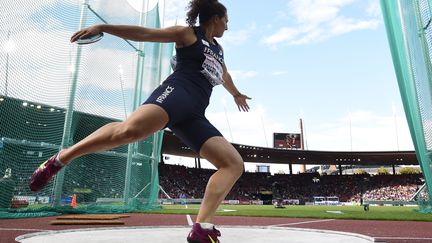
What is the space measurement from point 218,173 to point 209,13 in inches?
45.7

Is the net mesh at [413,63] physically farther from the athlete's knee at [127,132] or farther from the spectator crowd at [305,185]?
the spectator crowd at [305,185]

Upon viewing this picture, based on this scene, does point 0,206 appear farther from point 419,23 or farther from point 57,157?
Result: point 419,23

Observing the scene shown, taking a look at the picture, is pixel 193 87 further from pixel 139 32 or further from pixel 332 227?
pixel 332 227

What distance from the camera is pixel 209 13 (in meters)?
2.63

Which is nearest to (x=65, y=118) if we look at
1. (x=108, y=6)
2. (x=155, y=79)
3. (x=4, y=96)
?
(x=4, y=96)

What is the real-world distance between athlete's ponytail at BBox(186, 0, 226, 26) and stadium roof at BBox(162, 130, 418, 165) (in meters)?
34.0

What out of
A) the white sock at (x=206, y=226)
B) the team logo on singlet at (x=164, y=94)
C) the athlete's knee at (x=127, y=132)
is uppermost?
the team logo on singlet at (x=164, y=94)

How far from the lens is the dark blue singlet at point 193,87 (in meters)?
2.38

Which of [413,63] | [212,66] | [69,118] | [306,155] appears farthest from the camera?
[306,155]

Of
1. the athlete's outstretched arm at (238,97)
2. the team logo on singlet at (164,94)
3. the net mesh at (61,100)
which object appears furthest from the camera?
the net mesh at (61,100)

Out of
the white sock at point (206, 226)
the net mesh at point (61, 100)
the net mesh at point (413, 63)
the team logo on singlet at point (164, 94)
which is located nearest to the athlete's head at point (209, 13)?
the team logo on singlet at point (164, 94)

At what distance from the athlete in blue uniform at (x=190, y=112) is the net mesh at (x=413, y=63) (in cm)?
849

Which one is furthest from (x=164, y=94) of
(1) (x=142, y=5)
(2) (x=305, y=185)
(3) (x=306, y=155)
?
(2) (x=305, y=185)

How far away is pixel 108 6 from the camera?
8.93 meters
